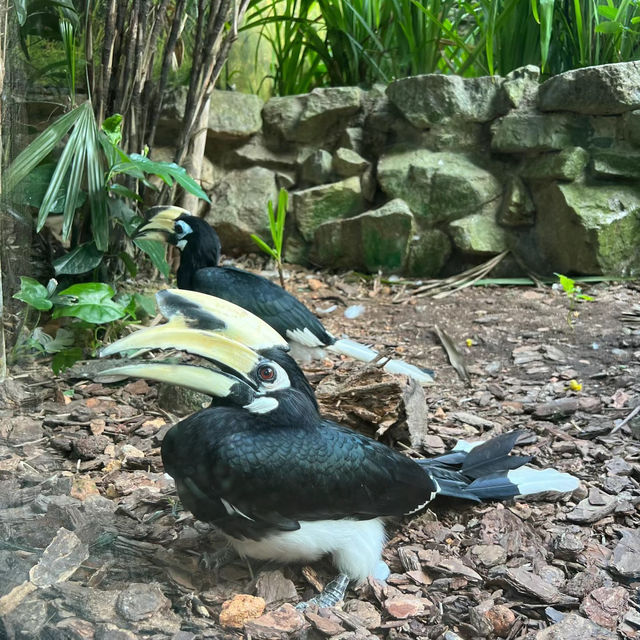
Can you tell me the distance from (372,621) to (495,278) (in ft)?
11.2

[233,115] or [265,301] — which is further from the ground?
[233,115]

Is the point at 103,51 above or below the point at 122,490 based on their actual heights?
above

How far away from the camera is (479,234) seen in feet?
15.5

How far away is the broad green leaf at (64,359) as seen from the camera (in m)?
2.61

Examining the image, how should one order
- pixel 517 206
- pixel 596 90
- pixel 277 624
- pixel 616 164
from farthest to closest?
pixel 517 206
pixel 616 164
pixel 596 90
pixel 277 624

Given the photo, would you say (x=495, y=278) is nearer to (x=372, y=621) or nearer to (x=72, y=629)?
(x=372, y=621)

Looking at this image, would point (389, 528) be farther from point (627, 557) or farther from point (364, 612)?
point (627, 557)

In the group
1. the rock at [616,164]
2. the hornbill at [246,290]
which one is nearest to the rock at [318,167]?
the rock at [616,164]

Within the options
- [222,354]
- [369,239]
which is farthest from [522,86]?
[222,354]

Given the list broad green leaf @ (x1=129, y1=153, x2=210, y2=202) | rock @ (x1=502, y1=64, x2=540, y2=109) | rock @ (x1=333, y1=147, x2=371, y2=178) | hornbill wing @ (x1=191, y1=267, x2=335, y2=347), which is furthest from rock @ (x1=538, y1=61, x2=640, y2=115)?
broad green leaf @ (x1=129, y1=153, x2=210, y2=202)

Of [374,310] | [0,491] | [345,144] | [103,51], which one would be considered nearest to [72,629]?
[0,491]

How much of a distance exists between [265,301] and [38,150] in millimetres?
1200

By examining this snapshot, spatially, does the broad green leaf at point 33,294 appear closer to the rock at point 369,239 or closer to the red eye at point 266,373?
the red eye at point 266,373

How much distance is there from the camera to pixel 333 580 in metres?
1.75
